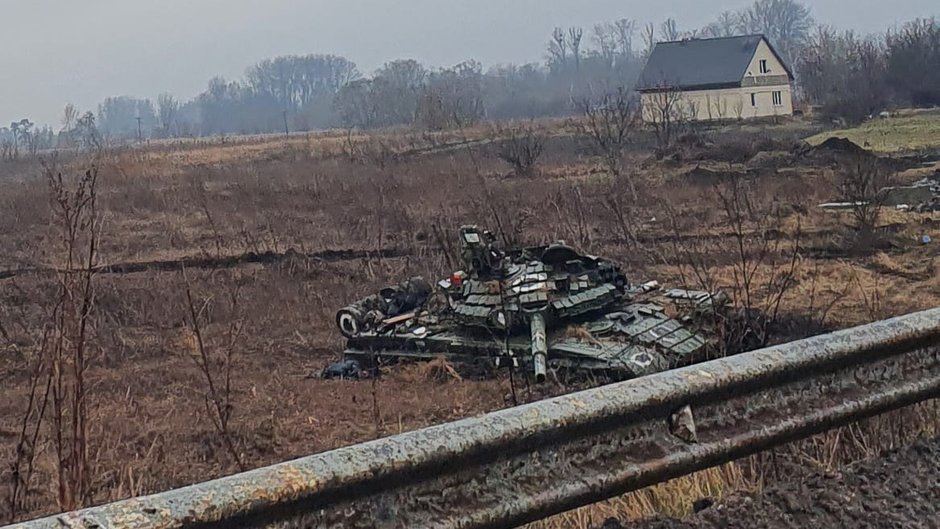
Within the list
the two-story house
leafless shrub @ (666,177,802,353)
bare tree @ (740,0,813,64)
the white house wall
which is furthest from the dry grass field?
bare tree @ (740,0,813,64)

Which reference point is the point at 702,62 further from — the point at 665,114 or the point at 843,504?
the point at 843,504

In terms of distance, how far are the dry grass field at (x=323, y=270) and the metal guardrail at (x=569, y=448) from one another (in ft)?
1.08

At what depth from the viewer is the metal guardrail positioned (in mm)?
2330

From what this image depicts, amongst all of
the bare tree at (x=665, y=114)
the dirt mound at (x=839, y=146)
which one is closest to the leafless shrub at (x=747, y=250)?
the dirt mound at (x=839, y=146)

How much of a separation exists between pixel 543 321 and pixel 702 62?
47836mm

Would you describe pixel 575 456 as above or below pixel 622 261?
above

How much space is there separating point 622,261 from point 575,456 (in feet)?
57.6

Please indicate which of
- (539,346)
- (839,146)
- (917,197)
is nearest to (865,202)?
(917,197)

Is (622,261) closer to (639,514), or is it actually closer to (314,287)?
(314,287)

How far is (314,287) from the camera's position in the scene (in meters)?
19.8

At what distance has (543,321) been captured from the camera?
12859 mm

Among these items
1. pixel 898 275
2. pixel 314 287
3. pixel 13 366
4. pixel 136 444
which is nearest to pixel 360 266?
pixel 314 287

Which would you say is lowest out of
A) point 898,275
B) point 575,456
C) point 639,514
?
point 898,275

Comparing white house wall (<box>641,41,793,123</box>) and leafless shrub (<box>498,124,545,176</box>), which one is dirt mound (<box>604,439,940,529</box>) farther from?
white house wall (<box>641,41,793,123</box>)
